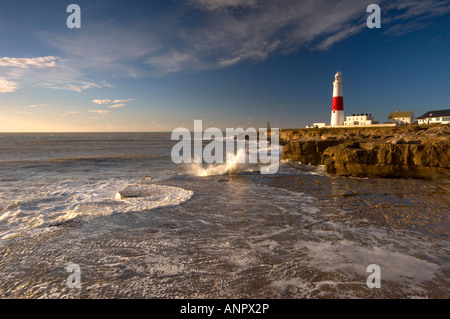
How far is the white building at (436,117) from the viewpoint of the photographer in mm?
50031

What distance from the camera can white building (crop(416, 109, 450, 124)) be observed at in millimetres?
50031

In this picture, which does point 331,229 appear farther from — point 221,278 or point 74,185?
point 74,185

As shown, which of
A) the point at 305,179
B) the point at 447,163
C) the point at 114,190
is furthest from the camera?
the point at 305,179

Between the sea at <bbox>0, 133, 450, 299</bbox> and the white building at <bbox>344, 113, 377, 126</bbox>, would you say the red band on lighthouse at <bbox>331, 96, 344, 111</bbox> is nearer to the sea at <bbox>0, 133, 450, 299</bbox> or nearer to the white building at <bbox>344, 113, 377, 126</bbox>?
the white building at <bbox>344, 113, 377, 126</bbox>

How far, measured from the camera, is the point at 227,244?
4.69 meters

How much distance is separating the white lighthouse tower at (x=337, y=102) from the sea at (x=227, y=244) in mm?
40745

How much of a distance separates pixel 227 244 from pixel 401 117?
237 feet

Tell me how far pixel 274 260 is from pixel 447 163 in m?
12.0

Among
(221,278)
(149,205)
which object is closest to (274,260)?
(221,278)

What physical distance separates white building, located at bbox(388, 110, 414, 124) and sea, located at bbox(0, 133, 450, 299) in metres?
61.6

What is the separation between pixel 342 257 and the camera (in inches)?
163

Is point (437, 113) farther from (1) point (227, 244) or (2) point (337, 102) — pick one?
(1) point (227, 244)

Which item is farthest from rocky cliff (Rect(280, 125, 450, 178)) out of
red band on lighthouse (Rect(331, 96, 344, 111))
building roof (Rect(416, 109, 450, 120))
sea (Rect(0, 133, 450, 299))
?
building roof (Rect(416, 109, 450, 120))

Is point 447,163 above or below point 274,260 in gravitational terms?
above
